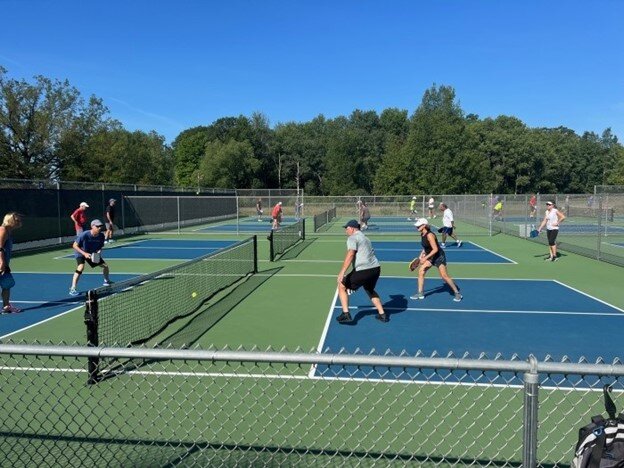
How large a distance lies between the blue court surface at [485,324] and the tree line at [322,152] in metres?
40.8

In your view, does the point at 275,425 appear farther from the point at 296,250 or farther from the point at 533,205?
the point at 533,205

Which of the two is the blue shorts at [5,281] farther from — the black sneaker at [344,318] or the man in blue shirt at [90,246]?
the black sneaker at [344,318]

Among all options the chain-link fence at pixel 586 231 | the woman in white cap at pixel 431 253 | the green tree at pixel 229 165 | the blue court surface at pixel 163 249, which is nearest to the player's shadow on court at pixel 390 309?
the woman in white cap at pixel 431 253

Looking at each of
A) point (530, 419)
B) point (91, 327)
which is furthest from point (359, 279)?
point (530, 419)

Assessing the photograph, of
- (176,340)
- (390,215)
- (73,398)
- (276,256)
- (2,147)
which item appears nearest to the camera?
(73,398)

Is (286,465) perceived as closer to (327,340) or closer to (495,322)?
(327,340)

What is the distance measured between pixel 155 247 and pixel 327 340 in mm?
15784

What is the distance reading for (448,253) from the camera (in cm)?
1961

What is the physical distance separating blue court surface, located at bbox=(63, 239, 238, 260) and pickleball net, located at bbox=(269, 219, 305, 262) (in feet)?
9.65

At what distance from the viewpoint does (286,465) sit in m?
4.25

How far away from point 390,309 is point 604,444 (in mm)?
7539

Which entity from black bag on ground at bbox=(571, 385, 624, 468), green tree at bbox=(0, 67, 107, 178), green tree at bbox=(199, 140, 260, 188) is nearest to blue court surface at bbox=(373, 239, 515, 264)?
black bag on ground at bbox=(571, 385, 624, 468)

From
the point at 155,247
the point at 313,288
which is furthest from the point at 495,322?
the point at 155,247

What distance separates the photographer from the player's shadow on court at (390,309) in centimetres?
941
